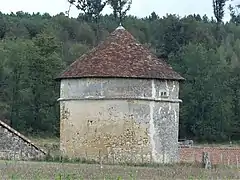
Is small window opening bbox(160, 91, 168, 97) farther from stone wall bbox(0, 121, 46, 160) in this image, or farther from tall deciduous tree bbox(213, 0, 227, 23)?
tall deciduous tree bbox(213, 0, 227, 23)

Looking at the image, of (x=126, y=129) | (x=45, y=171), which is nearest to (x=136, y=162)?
(x=126, y=129)

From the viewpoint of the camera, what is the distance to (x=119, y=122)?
36312 millimetres

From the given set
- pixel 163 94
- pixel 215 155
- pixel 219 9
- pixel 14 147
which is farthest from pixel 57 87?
pixel 219 9

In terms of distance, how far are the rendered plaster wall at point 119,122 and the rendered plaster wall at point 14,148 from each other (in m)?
2.08

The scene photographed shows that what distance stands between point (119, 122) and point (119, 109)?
57cm

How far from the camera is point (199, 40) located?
91.1 meters

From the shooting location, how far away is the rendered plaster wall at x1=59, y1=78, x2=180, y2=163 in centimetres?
3628

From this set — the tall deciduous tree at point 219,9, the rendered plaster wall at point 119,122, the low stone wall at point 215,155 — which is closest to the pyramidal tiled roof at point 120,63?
the rendered plaster wall at point 119,122

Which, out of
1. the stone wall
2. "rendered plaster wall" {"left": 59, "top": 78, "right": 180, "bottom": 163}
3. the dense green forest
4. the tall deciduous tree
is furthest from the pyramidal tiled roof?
the tall deciduous tree

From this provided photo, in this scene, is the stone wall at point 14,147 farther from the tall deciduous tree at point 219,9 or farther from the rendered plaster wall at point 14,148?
the tall deciduous tree at point 219,9

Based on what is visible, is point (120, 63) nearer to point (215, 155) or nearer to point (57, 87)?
point (215, 155)

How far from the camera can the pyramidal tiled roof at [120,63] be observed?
1432 inches

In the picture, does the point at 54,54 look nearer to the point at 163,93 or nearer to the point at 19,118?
the point at 19,118

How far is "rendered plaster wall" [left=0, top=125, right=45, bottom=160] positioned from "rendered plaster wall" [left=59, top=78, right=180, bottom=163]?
2083mm
